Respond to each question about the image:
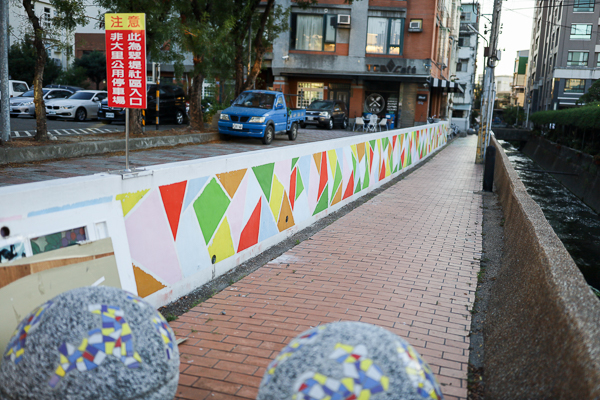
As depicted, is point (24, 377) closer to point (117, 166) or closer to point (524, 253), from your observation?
point (524, 253)

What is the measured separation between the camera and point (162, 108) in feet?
82.4

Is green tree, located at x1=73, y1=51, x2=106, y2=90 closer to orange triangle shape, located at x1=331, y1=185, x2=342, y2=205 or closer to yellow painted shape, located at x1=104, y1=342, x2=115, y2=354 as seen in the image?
orange triangle shape, located at x1=331, y1=185, x2=342, y2=205

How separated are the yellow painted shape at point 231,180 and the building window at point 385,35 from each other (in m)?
33.6

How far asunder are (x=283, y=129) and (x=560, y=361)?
19.6 metres

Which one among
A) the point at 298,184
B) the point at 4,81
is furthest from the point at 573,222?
the point at 4,81

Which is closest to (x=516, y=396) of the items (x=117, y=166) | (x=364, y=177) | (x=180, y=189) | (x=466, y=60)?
(x=180, y=189)

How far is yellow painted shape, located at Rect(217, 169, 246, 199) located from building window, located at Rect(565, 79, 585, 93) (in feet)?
225

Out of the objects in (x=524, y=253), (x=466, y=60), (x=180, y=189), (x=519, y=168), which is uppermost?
(x=466, y=60)

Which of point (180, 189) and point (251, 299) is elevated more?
point (180, 189)

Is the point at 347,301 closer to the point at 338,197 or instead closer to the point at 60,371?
the point at 60,371

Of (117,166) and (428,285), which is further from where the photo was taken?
(117,166)

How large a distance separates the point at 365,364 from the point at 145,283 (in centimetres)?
A: 287

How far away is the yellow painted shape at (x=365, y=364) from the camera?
2087 mm

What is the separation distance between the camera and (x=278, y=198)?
7250 millimetres
